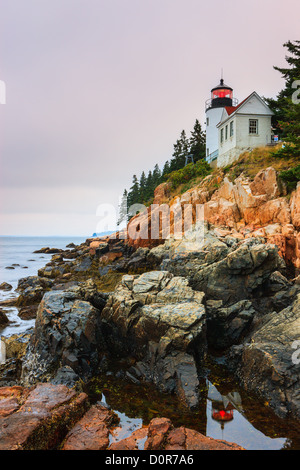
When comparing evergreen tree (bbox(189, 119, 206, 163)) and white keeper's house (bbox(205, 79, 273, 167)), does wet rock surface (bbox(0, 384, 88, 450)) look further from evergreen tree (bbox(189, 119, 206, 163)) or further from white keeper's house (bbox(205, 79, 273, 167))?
evergreen tree (bbox(189, 119, 206, 163))

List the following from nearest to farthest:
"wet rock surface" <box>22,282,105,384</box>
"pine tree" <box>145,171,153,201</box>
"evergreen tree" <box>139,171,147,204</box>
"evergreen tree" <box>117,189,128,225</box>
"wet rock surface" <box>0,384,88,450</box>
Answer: "wet rock surface" <box>0,384,88,450</box>
"wet rock surface" <box>22,282,105,384</box>
"pine tree" <box>145,171,153,201</box>
"evergreen tree" <box>139,171,147,204</box>
"evergreen tree" <box>117,189,128,225</box>

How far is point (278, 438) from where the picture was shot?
24.0 ft

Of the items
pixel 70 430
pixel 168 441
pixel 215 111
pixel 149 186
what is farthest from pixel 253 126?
pixel 149 186

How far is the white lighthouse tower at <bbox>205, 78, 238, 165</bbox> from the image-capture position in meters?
42.0

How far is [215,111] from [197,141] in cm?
1131

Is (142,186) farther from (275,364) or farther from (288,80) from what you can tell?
(275,364)

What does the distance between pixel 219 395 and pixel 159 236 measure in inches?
830

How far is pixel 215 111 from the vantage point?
A: 139 feet

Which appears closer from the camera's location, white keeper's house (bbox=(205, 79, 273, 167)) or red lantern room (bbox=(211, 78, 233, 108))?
white keeper's house (bbox=(205, 79, 273, 167))

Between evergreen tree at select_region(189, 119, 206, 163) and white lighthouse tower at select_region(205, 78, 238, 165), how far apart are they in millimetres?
8421

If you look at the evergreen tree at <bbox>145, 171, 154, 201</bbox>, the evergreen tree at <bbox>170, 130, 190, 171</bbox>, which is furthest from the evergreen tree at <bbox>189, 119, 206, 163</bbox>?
the evergreen tree at <bbox>145, 171, 154, 201</bbox>

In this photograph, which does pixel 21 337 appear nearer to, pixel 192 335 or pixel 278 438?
pixel 192 335

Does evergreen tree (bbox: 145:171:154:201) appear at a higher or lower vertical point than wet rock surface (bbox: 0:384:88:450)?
higher
